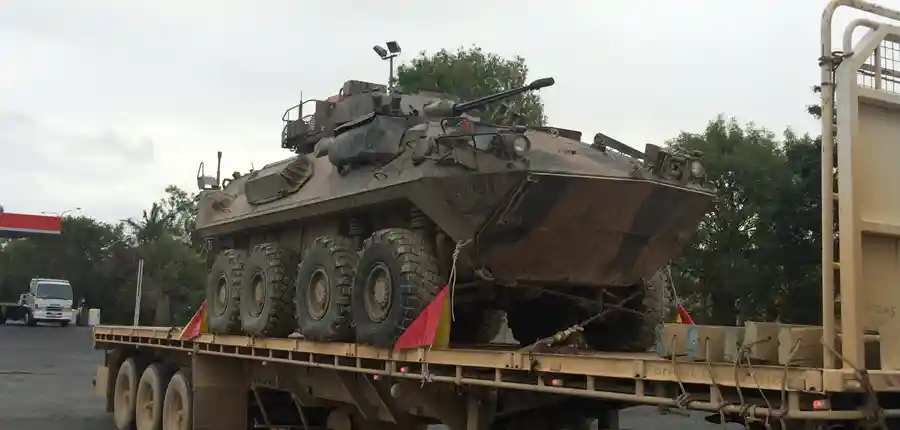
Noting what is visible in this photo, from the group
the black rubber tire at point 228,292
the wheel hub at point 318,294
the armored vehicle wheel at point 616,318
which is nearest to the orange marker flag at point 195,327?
the black rubber tire at point 228,292

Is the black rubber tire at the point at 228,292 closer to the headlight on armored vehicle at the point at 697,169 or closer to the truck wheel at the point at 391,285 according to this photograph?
the truck wheel at the point at 391,285

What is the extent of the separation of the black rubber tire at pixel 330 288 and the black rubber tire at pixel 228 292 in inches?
78.5

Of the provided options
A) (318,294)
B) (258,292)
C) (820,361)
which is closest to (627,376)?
(820,361)

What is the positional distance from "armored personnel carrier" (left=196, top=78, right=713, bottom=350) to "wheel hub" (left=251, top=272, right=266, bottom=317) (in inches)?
1.9

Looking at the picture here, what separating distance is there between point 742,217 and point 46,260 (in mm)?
51793

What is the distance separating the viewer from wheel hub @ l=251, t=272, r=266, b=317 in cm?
1118

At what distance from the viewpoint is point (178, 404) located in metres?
12.8

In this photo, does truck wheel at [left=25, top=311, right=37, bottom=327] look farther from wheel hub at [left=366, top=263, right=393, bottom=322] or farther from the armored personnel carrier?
wheel hub at [left=366, top=263, right=393, bottom=322]

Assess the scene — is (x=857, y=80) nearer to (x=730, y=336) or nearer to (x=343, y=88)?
(x=730, y=336)

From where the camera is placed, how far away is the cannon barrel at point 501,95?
8.08 m

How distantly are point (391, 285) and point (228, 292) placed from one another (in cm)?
418

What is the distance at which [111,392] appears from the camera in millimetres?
15945

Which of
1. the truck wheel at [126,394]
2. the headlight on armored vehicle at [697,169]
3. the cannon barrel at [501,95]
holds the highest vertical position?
the cannon barrel at [501,95]

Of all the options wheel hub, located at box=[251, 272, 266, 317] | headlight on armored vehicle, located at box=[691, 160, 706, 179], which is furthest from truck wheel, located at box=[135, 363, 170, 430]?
headlight on armored vehicle, located at box=[691, 160, 706, 179]
